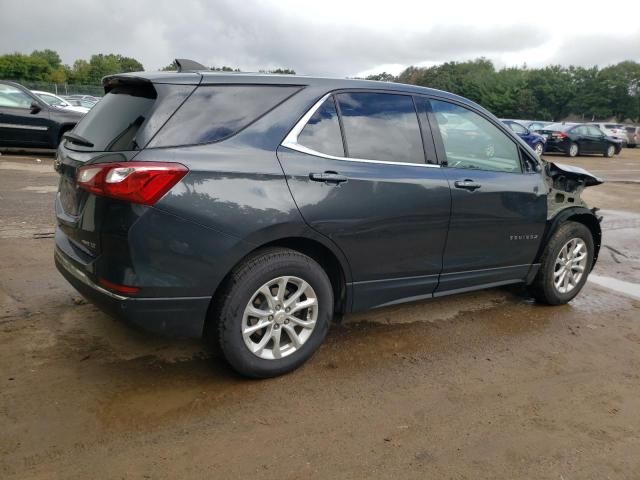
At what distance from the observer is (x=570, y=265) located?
494 centimetres

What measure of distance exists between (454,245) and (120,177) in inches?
91.0

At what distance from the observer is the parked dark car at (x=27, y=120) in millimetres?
11844

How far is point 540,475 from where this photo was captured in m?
2.61

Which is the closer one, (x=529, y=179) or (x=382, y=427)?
(x=382, y=427)

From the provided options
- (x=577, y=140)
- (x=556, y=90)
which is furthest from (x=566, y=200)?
(x=556, y=90)

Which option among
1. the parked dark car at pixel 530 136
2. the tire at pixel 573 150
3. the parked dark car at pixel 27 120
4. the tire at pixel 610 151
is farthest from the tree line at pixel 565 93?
the parked dark car at pixel 27 120

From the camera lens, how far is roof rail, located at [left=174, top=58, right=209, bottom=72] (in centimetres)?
355

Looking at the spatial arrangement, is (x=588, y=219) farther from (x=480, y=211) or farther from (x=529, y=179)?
(x=480, y=211)

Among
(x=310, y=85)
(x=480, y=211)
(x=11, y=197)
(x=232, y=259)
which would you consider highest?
(x=310, y=85)

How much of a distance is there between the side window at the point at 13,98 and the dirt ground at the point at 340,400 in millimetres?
8676

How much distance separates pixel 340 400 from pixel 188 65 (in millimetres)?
2305

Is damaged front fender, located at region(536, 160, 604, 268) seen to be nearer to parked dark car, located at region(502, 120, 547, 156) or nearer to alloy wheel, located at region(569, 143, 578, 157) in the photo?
parked dark car, located at region(502, 120, 547, 156)

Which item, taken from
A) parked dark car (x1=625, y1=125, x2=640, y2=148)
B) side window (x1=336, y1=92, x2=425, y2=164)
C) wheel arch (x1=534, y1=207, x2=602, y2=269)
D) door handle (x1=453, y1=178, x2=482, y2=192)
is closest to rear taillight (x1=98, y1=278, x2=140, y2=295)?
side window (x1=336, y1=92, x2=425, y2=164)

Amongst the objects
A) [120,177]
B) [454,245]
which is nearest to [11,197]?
[120,177]
